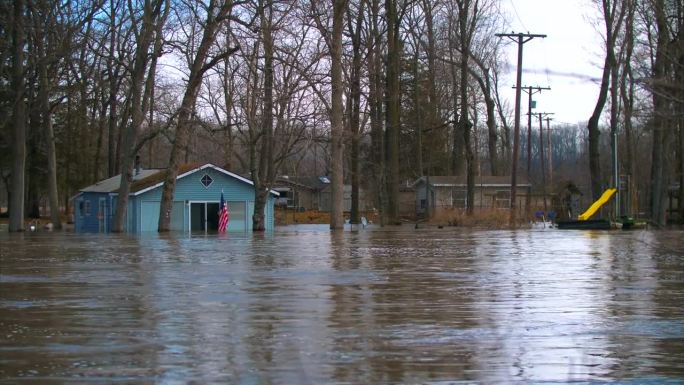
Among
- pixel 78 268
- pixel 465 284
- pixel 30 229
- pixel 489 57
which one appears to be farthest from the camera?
pixel 489 57

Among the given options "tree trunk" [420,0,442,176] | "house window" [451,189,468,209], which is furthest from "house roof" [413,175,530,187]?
"tree trunk" [420,0,442,176]

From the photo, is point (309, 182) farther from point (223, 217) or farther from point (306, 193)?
point (223, 217)

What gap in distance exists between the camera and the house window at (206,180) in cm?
5044

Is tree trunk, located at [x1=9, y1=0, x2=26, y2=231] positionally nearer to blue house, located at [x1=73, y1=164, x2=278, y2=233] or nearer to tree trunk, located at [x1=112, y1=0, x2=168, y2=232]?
tree trunk, located at [x1=112, y1=0, x2=168, y2=232]

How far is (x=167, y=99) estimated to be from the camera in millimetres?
48219

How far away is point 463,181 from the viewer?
74312 mm

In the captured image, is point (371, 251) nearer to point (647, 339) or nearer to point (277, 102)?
point (647, 339)

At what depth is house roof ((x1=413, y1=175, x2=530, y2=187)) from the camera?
243 feet

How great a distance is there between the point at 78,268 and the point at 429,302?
8.52 meters

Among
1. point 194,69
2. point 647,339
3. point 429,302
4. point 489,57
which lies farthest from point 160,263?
point 489,57

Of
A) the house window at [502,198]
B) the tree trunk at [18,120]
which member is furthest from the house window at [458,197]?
the tree trunk at [18,120]

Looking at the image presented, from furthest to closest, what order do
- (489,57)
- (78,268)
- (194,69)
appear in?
(489,57) < (194,69) < (78,268)

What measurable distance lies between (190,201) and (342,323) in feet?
135

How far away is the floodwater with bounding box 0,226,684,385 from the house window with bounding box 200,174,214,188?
32.1 m
